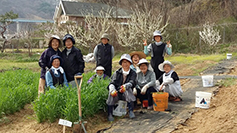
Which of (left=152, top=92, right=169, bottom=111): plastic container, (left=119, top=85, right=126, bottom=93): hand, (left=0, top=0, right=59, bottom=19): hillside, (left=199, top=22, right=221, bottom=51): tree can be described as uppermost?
(left=0, top=0, right=59, bottom=19): hillside

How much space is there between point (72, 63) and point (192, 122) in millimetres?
2638

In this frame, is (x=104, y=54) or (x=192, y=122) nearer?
(x=192, y=122)

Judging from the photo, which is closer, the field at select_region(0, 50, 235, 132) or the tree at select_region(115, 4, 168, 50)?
the field at select_region(0, 50, 235, 132)

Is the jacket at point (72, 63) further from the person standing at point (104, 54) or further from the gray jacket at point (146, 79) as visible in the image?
the gray jacket at point (146, 79)

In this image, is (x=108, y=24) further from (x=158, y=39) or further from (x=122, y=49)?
(x=158, y=39)

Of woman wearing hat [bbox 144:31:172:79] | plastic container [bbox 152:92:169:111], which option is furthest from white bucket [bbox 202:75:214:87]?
plastic container [bbox 152:92:169:111]

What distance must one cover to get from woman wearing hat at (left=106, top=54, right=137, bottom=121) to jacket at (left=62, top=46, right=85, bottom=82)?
104cm

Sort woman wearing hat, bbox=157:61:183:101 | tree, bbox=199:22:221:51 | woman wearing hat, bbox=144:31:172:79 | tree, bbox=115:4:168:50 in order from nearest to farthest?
1. woman wearing hat, bbox=157:61:183:101
2. woman wearing hat, bbox=144:31:172:79
3. tree, bbox=115:4:168:50
4. tree, bbox=199:22:221:51

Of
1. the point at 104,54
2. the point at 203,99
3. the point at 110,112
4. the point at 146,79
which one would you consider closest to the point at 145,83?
the point at 146,79

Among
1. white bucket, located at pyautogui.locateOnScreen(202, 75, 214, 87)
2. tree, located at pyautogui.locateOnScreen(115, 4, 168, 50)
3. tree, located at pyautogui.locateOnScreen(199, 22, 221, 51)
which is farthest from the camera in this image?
tree, located at pyautogui.locateOnScreen(199, 22, 221, 51)

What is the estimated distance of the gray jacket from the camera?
220 inches

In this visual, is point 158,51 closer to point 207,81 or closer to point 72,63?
point 207,81

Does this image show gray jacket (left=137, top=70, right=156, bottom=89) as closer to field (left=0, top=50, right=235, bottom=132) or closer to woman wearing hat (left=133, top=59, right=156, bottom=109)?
woman wearing hat (left=133, top=59, right=156, bottom=109)

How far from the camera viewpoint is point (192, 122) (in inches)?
189
